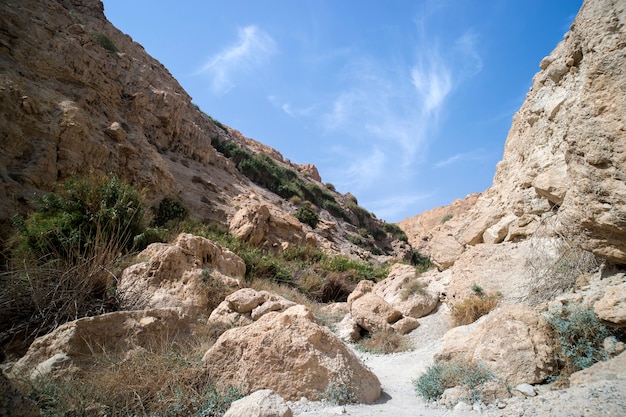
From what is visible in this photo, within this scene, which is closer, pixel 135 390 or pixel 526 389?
pixel 135 390

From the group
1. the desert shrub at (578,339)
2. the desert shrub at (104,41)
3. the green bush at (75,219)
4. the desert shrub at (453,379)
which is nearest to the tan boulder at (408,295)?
the desert shrub at (453,379)

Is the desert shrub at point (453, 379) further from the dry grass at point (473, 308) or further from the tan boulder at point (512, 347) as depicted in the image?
the dry grass at point (473, 308)

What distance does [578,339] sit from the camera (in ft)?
9.94

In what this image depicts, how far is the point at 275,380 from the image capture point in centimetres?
294

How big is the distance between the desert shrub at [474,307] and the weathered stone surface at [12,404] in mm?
5447

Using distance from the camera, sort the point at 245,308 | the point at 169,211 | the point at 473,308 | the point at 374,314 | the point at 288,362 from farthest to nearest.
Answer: the point at 169,211 < the point at 374,314 < the point at 473,308 < the point at 245,308 < the point at 288,362

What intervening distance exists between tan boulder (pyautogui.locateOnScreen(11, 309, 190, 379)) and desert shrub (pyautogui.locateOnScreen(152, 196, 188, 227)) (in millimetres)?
8535

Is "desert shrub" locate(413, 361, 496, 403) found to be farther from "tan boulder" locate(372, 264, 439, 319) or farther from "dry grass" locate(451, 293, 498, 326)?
"tan boulder" locate(372, 264, 439, 319)

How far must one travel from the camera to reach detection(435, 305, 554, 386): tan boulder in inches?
118

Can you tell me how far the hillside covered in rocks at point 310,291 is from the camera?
265cm

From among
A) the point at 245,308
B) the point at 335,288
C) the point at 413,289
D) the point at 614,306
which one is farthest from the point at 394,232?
the point at 614,306

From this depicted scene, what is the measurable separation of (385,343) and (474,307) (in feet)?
5.14

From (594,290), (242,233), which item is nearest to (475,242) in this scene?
(594,290)

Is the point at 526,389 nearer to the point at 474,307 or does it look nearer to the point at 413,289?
the point at 474,307
